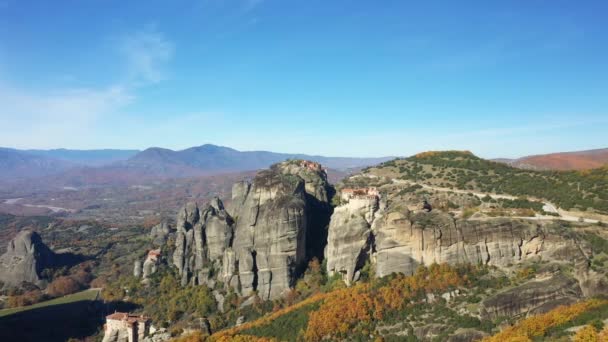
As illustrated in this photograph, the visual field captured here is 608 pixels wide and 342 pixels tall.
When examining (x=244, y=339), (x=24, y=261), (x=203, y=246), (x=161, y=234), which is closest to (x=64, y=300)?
(x=24, y=261)

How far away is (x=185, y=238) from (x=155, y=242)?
62.3 feet

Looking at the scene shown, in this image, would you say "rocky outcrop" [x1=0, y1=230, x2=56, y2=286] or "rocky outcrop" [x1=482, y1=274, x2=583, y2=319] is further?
"rocky outcrop" [x1=0, y1=230, x2=56, y2=286]

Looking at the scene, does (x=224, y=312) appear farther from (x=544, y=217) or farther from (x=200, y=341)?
(x=544, y=217)

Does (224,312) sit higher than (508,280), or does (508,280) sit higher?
(508,280)

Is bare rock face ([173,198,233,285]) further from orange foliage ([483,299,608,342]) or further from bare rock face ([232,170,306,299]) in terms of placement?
orange foliage ([483,299,608,342])

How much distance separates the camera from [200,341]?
46.9 m

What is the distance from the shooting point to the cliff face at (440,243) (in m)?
42.8

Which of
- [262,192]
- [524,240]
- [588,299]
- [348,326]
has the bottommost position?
[348,326]

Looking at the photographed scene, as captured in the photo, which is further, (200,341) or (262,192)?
(262,192)

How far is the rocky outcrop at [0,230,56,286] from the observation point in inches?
3285

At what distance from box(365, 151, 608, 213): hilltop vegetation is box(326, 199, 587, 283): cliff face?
907 cm

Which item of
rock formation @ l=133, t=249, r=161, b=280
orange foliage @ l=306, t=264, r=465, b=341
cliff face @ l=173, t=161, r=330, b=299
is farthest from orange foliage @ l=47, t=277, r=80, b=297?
orange foliage @ l=306, t=264, r=465, b=341

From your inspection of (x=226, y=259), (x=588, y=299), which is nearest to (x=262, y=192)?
(x=226, y=259)

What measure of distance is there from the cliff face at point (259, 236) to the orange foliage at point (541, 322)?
27082 millimetres
